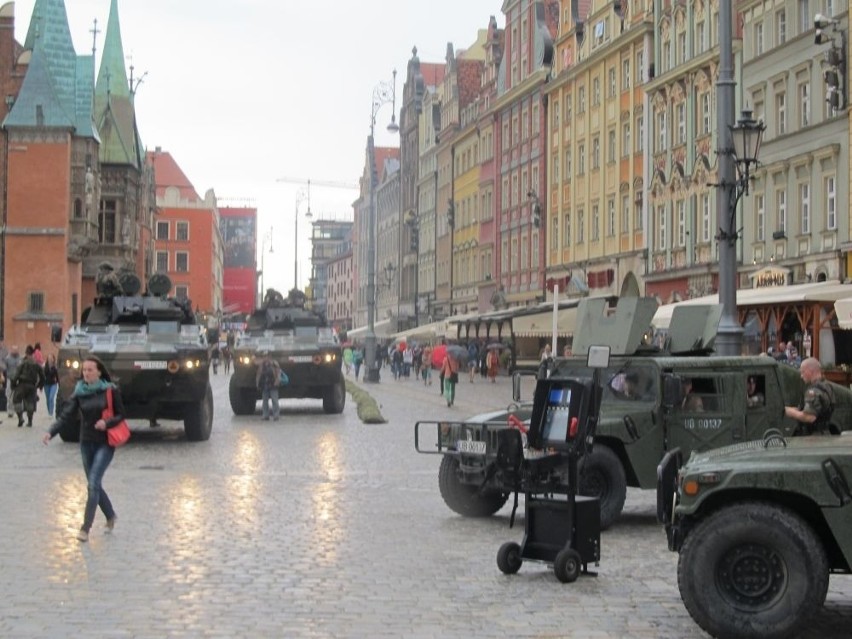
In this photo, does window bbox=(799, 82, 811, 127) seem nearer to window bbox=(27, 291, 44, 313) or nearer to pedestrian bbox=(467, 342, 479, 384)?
pedestrian bbox=(467, 342, 479, 384)

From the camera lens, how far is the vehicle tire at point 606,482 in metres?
13.2

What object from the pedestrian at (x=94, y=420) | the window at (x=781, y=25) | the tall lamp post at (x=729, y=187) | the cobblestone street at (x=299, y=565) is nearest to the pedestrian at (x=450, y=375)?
the window at (x=781, y=25)

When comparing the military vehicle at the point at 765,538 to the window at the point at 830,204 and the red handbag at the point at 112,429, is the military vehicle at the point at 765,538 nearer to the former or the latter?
the red handbag at the point at 112,429

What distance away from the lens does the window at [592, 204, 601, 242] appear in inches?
2384

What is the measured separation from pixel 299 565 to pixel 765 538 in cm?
405

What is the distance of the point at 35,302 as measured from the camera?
6041 cm

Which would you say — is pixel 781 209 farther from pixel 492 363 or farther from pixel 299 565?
pixel 299 565

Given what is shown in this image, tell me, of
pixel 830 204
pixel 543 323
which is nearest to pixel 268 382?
pixel 830 204

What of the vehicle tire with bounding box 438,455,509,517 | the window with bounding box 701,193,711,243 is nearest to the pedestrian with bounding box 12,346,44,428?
the vehicle tire with bounding box 438,455,509,517

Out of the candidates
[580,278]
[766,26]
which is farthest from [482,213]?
[766,26]

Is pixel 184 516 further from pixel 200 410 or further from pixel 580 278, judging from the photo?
pixel 580 278

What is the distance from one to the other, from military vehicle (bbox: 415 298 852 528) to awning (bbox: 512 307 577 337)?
33545 millimetres

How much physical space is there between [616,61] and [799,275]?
2059 centimetres

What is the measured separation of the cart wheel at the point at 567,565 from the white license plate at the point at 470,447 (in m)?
3.28
